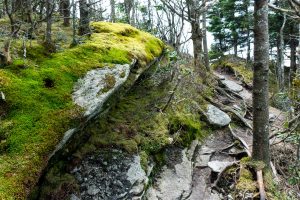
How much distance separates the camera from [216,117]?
9.41 meters

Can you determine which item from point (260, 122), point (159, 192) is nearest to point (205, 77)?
point (260, 122)

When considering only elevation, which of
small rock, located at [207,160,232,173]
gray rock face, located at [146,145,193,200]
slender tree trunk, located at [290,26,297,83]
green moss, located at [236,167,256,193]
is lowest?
green moss, located at [236,167,256,193]

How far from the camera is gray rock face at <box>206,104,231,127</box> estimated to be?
9.16 meters

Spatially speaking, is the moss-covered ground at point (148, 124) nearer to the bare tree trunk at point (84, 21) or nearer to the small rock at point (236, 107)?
the bare tree trunk at point (84, 21)

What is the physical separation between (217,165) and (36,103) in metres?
4.63

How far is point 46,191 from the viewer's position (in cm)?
423

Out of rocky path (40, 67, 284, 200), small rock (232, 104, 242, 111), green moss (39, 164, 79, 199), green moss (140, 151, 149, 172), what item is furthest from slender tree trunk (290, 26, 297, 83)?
green moss (39, 164, 79, 199)

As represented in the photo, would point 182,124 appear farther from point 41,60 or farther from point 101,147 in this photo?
point 41,60

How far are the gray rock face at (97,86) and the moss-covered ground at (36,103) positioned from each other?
0.44 feet

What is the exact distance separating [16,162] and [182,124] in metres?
4.72

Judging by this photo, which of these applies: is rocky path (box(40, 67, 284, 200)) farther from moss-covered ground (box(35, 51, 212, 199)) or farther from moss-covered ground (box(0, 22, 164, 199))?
moss-covered ground (box(0, 22, 164, 199))

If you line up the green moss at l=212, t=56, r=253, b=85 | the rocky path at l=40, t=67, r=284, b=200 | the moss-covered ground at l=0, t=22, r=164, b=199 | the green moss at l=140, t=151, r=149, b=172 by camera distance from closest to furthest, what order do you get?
the moss-covered ground at l=0, t=22, r=164, b=199, the rocky path at l=40, t=67, r=284, b=200, the green moss at l=140, t=151, r=149, b=172, the green moss at l=212, t=56, r=253, b=85

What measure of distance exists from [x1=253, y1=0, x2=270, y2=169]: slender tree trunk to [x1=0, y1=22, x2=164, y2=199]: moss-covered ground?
2.72m

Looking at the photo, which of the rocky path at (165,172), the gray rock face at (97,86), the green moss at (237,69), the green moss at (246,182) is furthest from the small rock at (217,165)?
the green moss at (237,69)
